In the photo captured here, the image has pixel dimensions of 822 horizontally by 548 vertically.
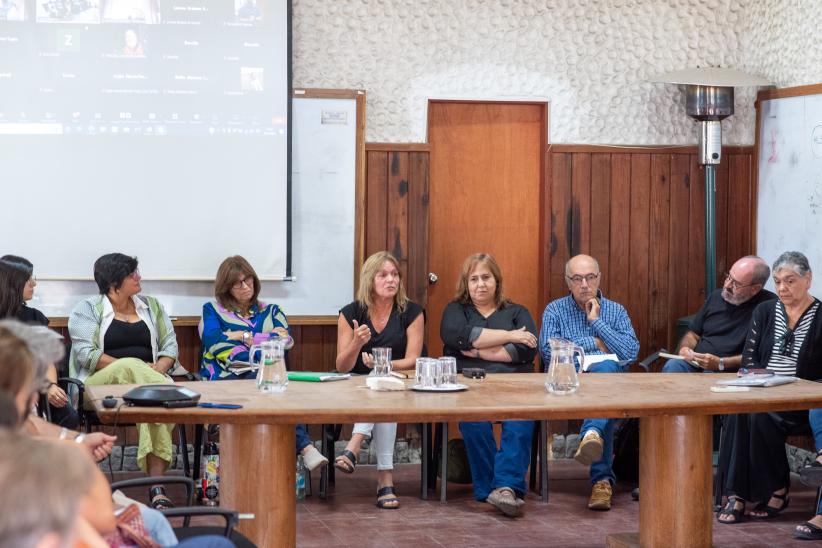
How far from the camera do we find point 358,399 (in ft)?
12.3

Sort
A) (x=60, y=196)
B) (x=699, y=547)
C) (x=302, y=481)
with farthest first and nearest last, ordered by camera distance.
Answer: (x=60, y=196)
(x=302, y=481)
(x=699, y=547)

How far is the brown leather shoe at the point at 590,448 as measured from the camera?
4906 mm

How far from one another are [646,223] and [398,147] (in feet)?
4.79

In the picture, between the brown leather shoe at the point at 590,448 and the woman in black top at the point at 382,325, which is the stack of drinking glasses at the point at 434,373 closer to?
the brown leather shoe at the point at 590,448

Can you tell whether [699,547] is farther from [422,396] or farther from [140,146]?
[140,146]

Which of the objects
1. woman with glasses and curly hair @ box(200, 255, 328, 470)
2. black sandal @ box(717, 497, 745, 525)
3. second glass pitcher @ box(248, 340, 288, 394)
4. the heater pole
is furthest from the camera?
the heater pole

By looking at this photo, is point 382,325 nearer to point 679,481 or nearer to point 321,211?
point 321,211

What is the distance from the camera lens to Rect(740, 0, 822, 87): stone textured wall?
584 cm

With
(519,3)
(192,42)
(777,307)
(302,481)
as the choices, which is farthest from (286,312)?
(777,307)

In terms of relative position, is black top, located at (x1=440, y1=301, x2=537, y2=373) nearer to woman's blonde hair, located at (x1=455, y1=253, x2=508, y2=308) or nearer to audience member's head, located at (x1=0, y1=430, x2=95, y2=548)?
woman's blonde hair, located at (x1=455, y1=253, x2=508, y2=308)

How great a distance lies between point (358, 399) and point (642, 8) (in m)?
3.41

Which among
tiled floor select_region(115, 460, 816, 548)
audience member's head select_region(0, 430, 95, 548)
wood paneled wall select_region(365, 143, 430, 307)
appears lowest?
tiled floor select_region(115, 460, 816, 548)

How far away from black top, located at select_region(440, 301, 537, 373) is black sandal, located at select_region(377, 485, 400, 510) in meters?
0.64

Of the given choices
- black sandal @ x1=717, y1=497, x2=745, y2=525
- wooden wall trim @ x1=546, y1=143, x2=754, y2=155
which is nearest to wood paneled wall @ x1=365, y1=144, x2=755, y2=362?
wooden wall trim @ x1=546, y1=143, x2=754, y2=155
